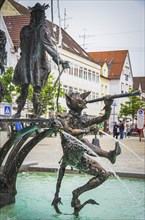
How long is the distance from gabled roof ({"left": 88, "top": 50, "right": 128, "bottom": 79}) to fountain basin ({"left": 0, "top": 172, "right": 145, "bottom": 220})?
228 ft

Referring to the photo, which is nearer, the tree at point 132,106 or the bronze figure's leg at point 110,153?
the bronze figure's leg at point 110,153

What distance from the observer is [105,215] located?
6.46m

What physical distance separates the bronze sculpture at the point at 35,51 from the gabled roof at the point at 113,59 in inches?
2807

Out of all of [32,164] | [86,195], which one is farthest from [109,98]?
[32,164]

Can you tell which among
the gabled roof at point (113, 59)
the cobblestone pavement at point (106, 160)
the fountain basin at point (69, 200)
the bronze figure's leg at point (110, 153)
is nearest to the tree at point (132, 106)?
the gabled roof at point (113, 59)

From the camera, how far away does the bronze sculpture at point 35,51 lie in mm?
7121

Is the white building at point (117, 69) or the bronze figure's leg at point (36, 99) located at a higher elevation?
the white building at point (117, 69)

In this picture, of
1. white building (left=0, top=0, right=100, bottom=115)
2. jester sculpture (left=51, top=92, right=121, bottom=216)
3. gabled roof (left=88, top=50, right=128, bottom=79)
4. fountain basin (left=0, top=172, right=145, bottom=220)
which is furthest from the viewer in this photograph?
gabled roof (left=88, top=50, right=128, bottom=79)

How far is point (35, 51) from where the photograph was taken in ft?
23.6

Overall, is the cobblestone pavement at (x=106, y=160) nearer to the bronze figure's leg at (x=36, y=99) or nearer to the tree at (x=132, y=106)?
the bronze figure's leg at (x=36, y=99)

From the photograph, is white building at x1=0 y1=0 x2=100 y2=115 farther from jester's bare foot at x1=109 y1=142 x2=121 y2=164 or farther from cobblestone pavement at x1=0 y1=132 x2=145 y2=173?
jester's bare foot at x1=109 y1=142 x2=121 y2=164

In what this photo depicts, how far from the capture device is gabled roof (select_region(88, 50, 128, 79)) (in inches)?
3142

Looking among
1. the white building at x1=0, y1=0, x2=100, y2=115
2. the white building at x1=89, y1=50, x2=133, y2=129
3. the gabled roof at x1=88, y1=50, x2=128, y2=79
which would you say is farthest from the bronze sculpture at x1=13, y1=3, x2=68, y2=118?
the gabled roof at x1=88, y1=50, x2=128, y2=79

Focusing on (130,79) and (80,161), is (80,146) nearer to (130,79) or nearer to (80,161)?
(80,161)
